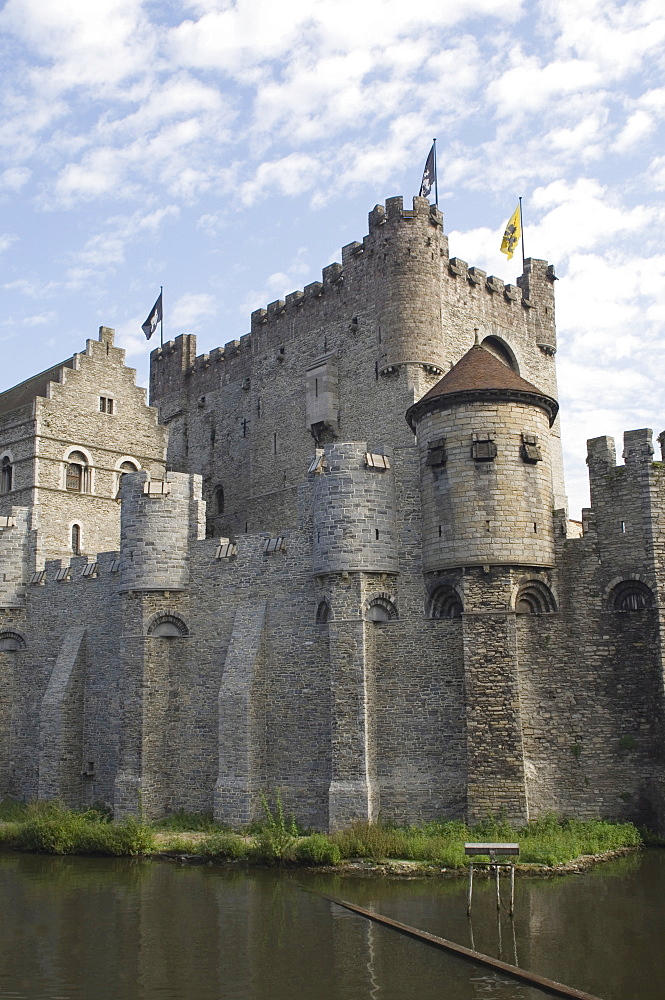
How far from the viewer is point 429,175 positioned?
1332 inches

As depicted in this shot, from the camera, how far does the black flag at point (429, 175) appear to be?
111 feet

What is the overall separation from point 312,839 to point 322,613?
5.36 m

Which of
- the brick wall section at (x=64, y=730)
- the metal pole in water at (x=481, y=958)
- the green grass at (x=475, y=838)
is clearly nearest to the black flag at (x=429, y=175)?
the brick wall section at (x=64, y=730)

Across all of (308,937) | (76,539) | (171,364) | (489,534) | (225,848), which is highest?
(171,364)

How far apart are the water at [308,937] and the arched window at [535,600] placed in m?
5.58

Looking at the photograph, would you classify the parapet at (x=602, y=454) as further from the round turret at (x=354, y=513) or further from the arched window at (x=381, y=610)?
the arched window at (x=381, y=610)

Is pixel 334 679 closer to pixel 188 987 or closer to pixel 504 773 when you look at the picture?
pixel 504 773

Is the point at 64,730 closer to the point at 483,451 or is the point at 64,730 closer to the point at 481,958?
the point at 483,451

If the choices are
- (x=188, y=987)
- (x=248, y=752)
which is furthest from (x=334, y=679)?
(x=188, y=987)

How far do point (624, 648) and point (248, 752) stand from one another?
30.4 feet

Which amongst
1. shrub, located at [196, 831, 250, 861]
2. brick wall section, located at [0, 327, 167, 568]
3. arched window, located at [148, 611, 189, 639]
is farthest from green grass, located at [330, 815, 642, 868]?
brick wall section, located at [0, 327, 167, 568]

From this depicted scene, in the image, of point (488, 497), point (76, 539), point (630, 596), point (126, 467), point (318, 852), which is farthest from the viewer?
point (126, 467)

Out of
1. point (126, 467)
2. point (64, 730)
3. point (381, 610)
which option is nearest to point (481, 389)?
point (381, 610)

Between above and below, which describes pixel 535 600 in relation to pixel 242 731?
above
